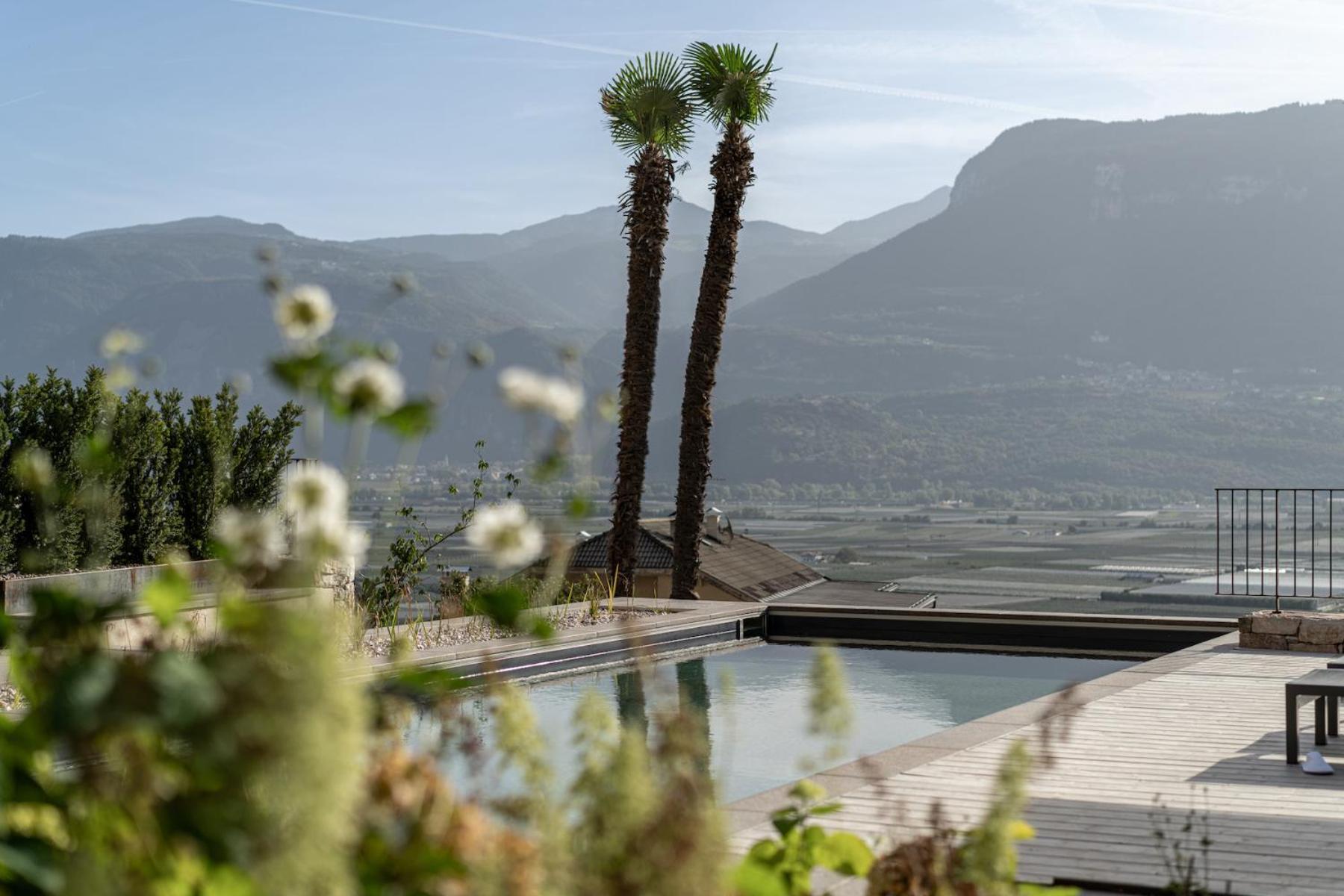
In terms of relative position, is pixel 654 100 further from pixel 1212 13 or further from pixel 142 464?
pixel 1212 13

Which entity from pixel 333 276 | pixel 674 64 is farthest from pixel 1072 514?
pixel 674 64

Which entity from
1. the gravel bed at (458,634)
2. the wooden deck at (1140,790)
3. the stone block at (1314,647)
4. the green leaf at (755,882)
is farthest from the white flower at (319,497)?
the stone block at (1314,647)

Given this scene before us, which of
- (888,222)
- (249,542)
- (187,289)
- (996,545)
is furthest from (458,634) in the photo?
(888,222)

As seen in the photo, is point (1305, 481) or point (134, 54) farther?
point (1305, 481)

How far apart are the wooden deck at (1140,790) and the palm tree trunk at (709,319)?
250 inches

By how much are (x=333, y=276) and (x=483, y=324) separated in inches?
578

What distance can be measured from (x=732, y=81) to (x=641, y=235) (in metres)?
1.68

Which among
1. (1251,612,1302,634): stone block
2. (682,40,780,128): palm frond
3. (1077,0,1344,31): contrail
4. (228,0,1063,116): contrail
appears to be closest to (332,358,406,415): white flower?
(1251,612,1302,634): stone block

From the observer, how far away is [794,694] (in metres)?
7.97

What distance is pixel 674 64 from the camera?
518 inches

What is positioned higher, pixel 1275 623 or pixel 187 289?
pixel 187 289

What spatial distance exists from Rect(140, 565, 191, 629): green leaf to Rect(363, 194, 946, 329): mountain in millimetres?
93578

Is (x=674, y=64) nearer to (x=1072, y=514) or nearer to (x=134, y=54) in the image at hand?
(x=134, y=54)

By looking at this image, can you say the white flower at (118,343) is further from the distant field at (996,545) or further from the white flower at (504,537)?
the distant field at (996,545)
